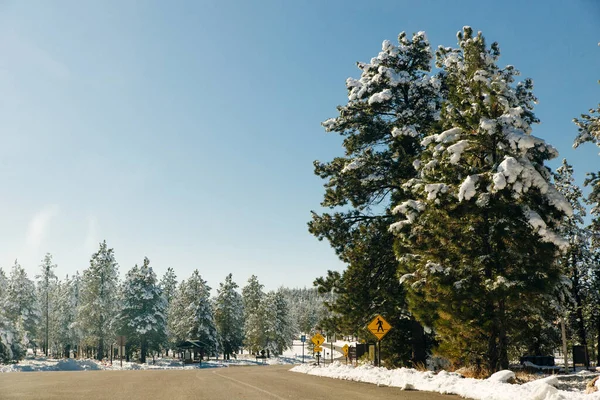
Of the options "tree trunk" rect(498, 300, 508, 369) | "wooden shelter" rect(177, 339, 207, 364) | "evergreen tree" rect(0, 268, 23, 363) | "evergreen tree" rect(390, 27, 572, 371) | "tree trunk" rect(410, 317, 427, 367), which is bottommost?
"wooden shelter" rect(177, 339, 207, 364)

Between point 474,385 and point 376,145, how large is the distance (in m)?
15.1

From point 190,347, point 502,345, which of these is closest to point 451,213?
point 502,345

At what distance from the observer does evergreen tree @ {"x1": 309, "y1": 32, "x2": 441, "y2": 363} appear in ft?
77.9

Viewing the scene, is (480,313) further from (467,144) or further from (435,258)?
(467,144)

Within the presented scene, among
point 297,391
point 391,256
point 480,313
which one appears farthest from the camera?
point 391,256

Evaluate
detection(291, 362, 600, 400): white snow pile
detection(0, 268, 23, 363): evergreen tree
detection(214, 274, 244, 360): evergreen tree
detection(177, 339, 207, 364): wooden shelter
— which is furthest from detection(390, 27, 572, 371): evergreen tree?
Result: detection(214, 274, 244, 360): evergreen tree

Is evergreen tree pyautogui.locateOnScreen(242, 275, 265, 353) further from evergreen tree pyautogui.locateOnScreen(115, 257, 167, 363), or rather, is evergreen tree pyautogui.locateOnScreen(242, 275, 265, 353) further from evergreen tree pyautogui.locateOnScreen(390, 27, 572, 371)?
evergreen tree pyautogui.locateOnScreen(390, 27, 572, 371)

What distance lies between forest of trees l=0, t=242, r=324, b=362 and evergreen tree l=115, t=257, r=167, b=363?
0.13m

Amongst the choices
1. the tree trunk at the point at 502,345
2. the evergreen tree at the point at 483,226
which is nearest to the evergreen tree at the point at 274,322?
the evergreen tree at the point at 483,226

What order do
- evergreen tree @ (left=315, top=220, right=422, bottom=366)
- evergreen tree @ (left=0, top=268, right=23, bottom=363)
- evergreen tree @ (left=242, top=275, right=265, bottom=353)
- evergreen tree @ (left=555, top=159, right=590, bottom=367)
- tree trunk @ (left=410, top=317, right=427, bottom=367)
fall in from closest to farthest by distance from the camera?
evergreen tree @ (left=315, top=220, right=422, bottom=366), tree trunk @ (left=410, top=317, right=427, bottom=367), evergreen tree @ (left=555, top=159, right=590, bottom=367), evergreen tree @ (left=0, top=268, right=23, bottom=363), evergreen tree @ (left=242, top=275, right=265, bottom=353)

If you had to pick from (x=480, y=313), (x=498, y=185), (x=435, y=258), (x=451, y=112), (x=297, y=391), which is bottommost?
(x=297, y=391)

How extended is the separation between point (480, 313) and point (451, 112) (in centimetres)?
721

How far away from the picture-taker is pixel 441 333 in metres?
17.6

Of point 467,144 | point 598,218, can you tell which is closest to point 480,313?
point 467,144
